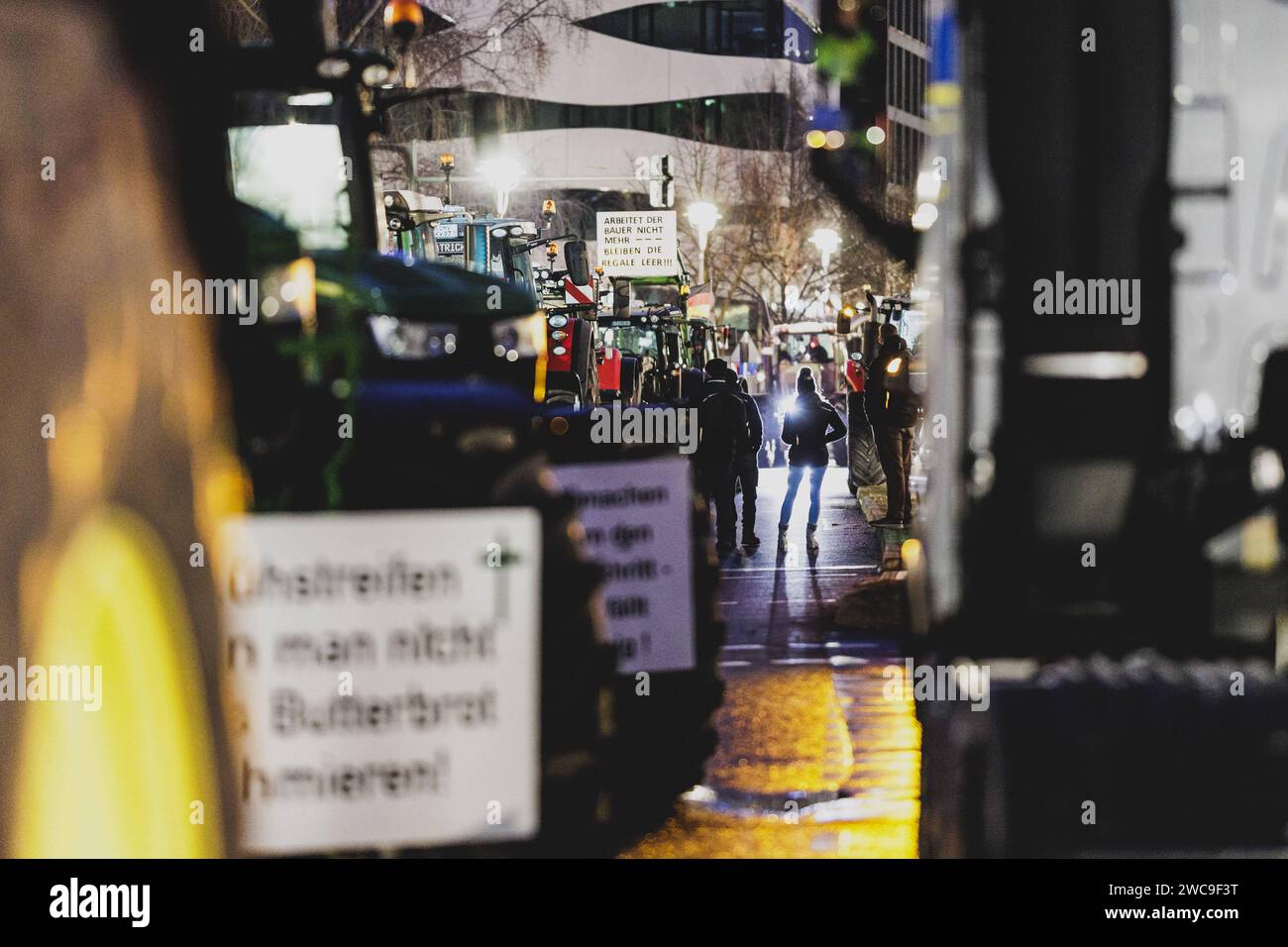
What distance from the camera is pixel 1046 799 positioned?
3955 millimetres

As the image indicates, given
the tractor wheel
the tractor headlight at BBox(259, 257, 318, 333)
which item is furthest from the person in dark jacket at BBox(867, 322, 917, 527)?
the tractor headlight at BBox(259, 257, 318, 333)

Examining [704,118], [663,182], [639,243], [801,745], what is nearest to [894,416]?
[801,745]

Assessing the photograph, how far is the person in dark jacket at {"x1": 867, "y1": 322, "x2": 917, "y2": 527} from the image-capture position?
1583cm

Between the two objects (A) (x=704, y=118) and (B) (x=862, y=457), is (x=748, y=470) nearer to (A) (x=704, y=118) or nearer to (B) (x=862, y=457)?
(B) (x=862, y=457)

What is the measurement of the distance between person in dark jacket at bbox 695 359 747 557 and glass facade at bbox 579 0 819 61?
29862 mm

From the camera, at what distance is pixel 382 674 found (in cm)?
411

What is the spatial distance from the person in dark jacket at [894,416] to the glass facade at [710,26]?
29.4 metres

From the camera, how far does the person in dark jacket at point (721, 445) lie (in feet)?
49.9

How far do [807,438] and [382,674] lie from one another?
38.5 ft

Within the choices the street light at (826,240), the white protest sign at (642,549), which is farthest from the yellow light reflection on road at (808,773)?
the street light at (826,240)

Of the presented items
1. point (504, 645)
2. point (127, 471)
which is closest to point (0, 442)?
point (127, 471)

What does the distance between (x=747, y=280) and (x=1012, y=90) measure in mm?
55806

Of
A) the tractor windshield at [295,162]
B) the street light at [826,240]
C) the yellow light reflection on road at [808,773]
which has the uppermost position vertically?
the street light at [826,240]

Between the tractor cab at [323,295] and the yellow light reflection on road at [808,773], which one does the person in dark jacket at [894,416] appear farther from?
the tractor cab at [323,295]
